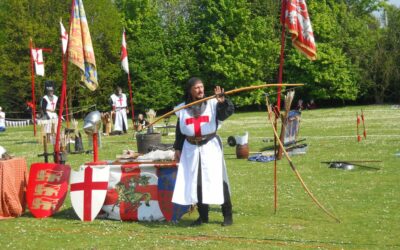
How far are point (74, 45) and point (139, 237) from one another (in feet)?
12.6

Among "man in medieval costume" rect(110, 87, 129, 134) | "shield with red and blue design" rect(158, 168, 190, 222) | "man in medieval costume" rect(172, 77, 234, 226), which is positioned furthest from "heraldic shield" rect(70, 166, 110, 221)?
"man in medieval costume" rect(110, 87, 129, 134)

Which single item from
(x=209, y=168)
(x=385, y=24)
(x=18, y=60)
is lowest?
(x=209, y=168)

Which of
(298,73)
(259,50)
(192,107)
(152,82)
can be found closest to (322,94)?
(298,73)

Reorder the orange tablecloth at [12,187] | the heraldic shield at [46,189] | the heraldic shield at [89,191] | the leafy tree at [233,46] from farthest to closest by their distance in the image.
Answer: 1. the leafy tree at [233,46]
2. the heraldic shield at [46,189]
3. the orange tablecloth at [12,187]
4. the heraldic shield at [89,191]

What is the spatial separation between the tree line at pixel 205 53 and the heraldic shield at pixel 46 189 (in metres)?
39.0

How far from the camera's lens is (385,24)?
5828cm

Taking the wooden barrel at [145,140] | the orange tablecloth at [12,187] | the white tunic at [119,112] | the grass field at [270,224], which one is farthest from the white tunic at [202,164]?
the white tunic at [119,112]

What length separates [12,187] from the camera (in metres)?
8.28

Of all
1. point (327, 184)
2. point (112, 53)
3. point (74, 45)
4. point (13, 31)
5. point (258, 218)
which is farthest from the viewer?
point (112, 53)

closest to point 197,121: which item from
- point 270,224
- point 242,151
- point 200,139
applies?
point 200,139

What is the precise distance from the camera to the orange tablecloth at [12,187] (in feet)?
26.8

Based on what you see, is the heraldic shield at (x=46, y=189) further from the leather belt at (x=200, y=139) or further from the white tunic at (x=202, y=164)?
the leather belt at (x=200, y=139)

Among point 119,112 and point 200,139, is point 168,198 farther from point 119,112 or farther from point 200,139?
point 119,112

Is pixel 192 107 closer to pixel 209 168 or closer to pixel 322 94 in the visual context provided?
pixel 209 168
